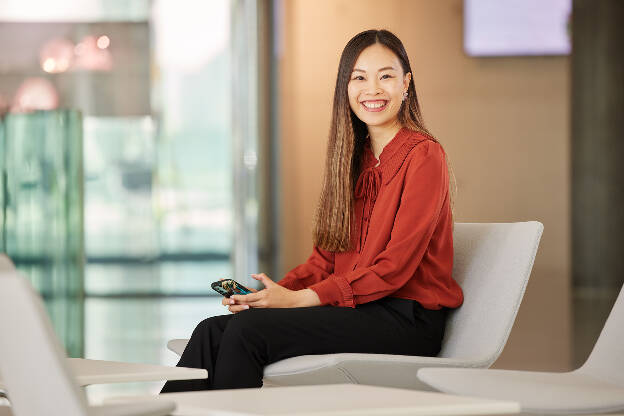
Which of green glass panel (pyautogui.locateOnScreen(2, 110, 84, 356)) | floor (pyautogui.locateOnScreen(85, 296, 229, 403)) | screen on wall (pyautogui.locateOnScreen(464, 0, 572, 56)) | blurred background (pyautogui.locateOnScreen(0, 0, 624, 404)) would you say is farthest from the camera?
screen on wall (pyautogui.locateOnScreen(464, 0, 572, 56))

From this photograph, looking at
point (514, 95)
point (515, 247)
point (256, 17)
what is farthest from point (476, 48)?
point (515, 247)

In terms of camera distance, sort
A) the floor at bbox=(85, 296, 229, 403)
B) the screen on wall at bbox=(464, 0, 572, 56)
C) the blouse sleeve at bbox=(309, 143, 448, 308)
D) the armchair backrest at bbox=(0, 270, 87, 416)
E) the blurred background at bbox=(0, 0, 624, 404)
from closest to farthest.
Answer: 1. the armchair backrest at bbox=(0, 270, 87, 416)
2. the blouse sleeve at bbox=(309, 143, 448, 308)
3. the floor at bbox=(85, 296, 229, 403)
4. the blurred background at bbox=(0, 0, 624, 404)
5. the screen on wall at bbox=(464, 0, 572, 56)

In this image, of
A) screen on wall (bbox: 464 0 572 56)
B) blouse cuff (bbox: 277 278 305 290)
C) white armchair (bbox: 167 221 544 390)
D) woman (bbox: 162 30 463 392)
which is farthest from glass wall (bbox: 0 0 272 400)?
white armchair (bbox: 167 221 544 390)

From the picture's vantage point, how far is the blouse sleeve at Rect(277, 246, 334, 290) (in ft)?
9.12

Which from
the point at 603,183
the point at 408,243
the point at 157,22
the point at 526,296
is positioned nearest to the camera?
the point at 408,243

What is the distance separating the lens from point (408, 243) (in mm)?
2414

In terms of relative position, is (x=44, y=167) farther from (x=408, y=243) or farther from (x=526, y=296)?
(x=526, y=296)

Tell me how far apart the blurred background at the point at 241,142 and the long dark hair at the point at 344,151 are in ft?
5.56

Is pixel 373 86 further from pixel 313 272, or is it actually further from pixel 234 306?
pixel 234 306

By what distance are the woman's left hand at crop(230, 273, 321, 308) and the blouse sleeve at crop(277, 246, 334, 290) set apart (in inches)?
12.0

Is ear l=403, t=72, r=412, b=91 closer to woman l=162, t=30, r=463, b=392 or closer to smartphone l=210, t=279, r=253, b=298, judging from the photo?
woman l=162, t=30, r=463, b=392

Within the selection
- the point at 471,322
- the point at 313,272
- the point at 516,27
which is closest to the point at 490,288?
the point at 471,322

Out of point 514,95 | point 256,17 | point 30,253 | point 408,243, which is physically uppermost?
point 256,17

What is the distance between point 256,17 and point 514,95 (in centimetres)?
181
